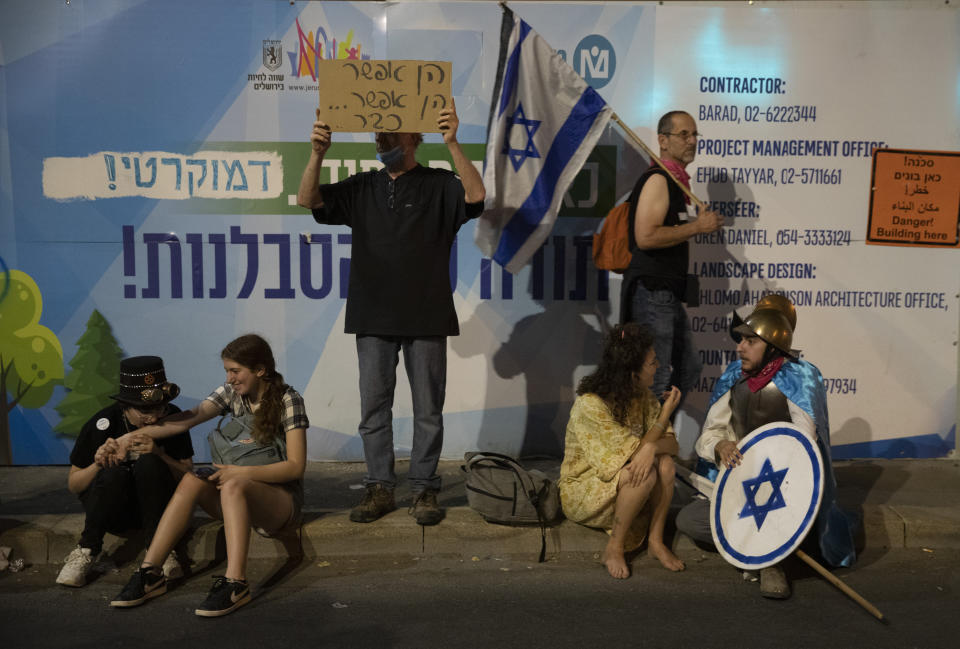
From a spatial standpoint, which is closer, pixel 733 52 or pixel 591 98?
pixel 591 98

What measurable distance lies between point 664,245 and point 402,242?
1599 mm

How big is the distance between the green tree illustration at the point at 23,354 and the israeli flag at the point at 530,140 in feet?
10.1

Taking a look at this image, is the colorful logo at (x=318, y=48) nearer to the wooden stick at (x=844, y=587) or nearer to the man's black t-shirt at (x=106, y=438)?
the man's black t-shirt at (x=106, y=438)

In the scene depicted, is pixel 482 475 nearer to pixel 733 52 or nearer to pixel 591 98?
pixel 591 98

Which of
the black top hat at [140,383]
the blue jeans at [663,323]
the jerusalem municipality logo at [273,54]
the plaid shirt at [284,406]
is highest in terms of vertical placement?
the jerusalem municipality logo at [273,54]

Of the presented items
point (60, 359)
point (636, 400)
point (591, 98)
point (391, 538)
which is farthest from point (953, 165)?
point (60, 359)

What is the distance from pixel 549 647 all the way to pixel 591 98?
129 inches

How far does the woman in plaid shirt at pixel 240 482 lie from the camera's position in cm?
441

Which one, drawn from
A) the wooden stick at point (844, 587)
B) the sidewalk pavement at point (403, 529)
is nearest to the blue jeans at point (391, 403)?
the sidewalk pavement at point (403, 529)

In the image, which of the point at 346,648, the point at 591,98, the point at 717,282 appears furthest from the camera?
the point at 717,282

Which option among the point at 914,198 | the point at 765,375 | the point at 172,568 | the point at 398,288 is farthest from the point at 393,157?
the point at 914,198

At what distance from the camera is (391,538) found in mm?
5152

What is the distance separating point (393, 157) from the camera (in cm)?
517

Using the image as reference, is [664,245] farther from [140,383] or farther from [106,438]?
[106,438]
